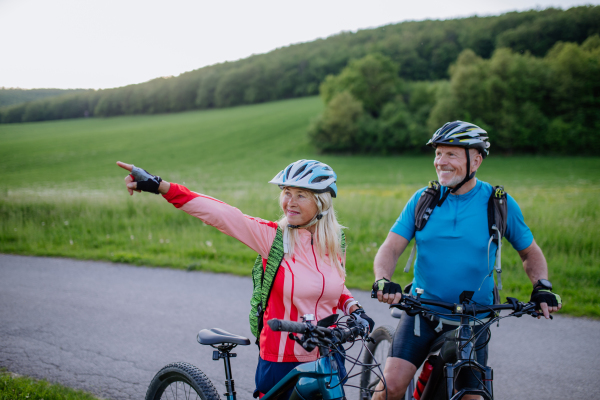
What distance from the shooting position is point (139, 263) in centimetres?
750

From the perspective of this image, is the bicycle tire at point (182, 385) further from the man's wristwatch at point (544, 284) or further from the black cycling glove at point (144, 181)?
the man's wristwatch at point (544, 284)

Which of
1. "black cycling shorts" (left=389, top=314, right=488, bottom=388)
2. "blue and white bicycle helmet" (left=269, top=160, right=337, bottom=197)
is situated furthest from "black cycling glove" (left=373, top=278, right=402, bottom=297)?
"blue and white bicycle helmet" (left=269, top=160, right=337, bottom=197)

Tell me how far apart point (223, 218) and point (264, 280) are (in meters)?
0.41

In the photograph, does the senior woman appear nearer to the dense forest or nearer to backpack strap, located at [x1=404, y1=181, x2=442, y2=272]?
backpack strap, located at [x1=404, y1=181, x2=442, y2=272]

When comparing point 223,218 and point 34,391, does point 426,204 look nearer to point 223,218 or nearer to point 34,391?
point 223,218

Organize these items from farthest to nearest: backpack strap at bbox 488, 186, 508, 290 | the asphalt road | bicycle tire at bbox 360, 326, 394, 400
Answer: the asphalt road → bicycle tire at bbox 360, 326, 394, 400 → backpack strap at bbox 488, 186, 508, 290

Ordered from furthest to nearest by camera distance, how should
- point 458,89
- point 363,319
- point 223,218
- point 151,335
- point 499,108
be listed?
point 458,89, point 499,108, point 151,335, point 223,218, point 363,319

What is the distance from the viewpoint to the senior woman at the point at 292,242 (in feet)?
7.47

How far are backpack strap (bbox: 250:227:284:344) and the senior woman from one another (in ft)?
0.09

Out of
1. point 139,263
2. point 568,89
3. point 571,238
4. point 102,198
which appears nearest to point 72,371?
point 139,263

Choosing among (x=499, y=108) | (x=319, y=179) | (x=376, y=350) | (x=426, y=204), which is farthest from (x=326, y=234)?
(x=499, y=108)

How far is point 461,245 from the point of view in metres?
2.55

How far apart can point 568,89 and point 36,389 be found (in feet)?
179

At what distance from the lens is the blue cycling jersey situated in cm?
255
